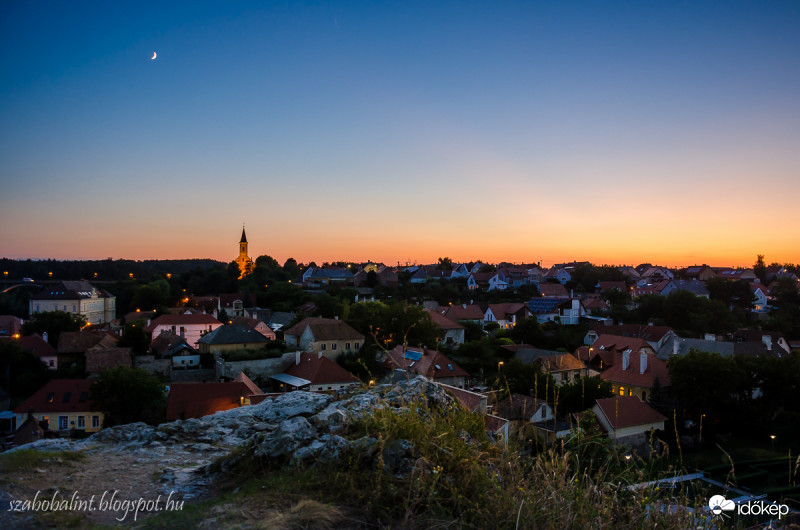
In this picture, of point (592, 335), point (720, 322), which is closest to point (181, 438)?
point (592, 335)

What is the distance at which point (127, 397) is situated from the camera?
20438 millimetres

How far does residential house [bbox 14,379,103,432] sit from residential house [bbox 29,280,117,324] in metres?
32.1

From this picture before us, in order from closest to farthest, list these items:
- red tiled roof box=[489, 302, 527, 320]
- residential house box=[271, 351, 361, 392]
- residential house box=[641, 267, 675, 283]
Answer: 1. residential house box=[271, 351, 361, 392]
2. red tiled roof box=[489, 302, 527, 320]
3. residential house box=[641, 267, 675, 283]

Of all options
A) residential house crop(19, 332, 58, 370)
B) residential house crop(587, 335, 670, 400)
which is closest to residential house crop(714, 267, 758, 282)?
residential house crop(587, 335, 670, 400)

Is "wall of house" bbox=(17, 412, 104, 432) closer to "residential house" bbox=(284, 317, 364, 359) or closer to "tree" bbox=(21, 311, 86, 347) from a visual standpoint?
"residential house" bbox=(284, 317, 364, 359)

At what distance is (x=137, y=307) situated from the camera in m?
54.4

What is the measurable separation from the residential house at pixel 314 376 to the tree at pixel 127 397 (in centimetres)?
552

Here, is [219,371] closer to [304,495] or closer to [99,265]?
[304,495]

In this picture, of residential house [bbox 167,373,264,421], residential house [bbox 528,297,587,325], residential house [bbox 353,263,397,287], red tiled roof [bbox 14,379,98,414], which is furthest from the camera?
residential house [bbox 353,263,397,287]

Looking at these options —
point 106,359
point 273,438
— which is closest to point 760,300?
point 106,359

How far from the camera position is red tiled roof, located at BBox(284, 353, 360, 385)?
78.6 ft

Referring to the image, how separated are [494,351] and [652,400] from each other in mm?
11419

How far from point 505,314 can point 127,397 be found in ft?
107

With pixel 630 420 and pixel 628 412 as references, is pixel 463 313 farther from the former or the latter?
pixel 630 420
